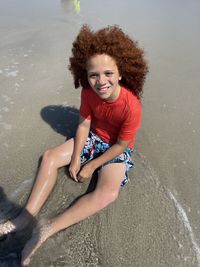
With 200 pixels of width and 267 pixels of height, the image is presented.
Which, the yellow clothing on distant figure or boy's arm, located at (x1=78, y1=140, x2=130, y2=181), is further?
the yellow clothing on distant figure

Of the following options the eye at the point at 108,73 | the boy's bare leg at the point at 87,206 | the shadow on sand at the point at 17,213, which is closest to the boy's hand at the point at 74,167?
the shadow on sand at the point at 17,213

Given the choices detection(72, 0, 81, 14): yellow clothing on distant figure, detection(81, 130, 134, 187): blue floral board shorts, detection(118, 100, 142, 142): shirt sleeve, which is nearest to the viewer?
detection(118, 100, 142, 142): shirt sleeve

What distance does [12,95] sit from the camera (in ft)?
13.7

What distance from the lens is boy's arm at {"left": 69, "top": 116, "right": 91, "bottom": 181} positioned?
2.88 m

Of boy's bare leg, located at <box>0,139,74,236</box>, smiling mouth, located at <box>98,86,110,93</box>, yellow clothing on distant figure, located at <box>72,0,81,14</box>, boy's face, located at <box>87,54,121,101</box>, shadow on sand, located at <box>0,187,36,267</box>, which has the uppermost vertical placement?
yellow clothing on distant figure, located at <box>72,0,81,14</box>

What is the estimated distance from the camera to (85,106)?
289 centimetres

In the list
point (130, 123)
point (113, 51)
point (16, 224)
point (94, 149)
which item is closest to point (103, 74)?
point (113, 51)

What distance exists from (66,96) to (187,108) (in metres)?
1.49

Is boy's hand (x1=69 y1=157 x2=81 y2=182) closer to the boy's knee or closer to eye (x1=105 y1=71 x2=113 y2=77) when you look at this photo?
the boy's knee

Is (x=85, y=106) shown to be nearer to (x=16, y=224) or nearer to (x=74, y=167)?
(x=74, y=167)

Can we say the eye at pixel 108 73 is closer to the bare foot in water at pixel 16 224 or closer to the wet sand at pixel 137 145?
the wet sand at pixel 137 145

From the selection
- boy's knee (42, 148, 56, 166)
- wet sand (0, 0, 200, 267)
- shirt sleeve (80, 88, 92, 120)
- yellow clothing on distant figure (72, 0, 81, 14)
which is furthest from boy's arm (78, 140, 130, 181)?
yellow clothing on distant figure (72, 0, 81, 14)

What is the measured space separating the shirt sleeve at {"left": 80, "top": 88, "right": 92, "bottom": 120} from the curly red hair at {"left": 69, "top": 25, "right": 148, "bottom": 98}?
0.48 feet

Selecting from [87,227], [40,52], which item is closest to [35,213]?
[87,227]
